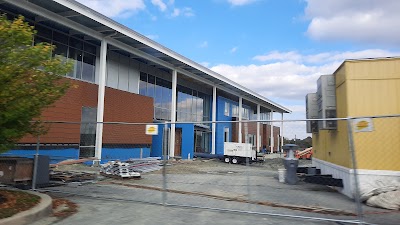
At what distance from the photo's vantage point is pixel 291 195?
410 inches

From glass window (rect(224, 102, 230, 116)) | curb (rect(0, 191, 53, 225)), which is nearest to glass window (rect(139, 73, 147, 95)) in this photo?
glass window (rect(224, 102, 230, 116))

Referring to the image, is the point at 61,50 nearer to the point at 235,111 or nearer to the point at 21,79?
the point at 21,79

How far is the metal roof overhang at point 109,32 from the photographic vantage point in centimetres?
1755

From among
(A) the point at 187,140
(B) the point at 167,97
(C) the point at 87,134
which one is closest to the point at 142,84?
(B) the point at 167,97

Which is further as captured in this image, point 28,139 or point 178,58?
point 178,58

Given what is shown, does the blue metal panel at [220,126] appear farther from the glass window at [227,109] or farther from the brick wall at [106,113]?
the brick wall at [106,113]

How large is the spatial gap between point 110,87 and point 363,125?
19552 mm

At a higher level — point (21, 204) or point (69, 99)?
point (69, 99)

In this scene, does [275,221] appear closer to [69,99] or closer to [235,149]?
[69,99]

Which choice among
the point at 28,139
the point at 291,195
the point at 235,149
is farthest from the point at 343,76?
the point at 235,149

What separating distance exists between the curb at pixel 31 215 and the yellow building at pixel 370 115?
838 centimetres

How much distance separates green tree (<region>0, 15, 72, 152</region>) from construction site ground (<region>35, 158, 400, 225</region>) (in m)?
2.34

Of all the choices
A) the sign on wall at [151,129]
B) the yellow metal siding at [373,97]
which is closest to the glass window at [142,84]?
the yellow metal siding at [373,97]

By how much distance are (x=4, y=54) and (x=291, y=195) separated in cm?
845
